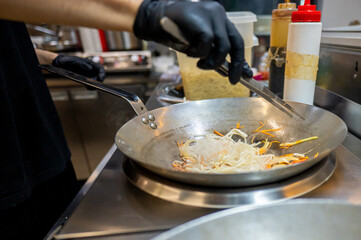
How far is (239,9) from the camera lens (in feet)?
6.24

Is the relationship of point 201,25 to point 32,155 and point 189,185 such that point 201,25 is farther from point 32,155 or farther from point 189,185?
point 32,155

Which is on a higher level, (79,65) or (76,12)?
(76,12)

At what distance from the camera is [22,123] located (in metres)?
0.81

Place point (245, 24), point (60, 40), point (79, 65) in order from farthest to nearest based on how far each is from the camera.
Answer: point (60, 40) < point (79, 65) < point (245, 24)

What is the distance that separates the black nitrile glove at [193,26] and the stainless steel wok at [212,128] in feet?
0.76

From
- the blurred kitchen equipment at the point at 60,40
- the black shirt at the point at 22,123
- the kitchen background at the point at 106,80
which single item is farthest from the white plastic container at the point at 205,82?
the blurred kitchen equipment at the point at 60,40

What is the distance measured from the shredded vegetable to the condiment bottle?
37 centimetres

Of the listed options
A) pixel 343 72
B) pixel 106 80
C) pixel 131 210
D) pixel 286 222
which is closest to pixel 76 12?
pixel 131 210

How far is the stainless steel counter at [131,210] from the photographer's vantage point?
1.26ft

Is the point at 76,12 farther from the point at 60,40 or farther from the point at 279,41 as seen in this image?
the point at 60,40

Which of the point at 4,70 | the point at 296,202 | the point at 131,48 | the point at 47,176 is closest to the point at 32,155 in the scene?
the point at 47,176

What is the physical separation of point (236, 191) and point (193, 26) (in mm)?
309

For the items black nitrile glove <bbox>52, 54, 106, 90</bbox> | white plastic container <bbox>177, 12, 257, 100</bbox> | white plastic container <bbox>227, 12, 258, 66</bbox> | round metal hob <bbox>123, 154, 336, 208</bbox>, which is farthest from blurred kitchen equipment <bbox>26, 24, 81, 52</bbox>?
round metal hob <bbox>123, 154, 336, 208</bbox>

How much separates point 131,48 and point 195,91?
4.64ft
